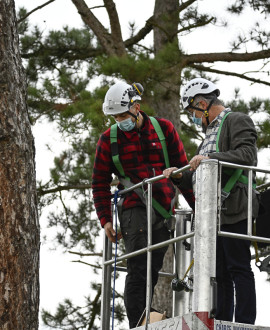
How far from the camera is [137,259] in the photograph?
752cm

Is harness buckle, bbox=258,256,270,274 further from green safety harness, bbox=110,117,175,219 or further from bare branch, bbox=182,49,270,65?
bare branch, bbox=182,49,270,65

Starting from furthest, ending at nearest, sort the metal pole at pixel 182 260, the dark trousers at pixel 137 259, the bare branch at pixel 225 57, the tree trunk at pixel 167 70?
the bare branch at pixel 225 57, the tree trunk at pixel 167 70, the metal pole at pixel 182 260, the dark trousers at pixel 137 259

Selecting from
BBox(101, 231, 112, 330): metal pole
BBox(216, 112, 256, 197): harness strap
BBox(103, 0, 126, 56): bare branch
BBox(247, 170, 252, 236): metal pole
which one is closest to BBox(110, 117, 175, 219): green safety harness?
BBox(101, 231, 112, 330): metal pole

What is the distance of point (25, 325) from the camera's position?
24.2ft

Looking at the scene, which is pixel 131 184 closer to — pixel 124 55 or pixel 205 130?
pixel 205 130

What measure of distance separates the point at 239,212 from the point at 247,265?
37cm

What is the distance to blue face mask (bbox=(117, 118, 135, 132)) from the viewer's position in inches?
303

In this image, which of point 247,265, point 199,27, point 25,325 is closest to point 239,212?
point 247,265

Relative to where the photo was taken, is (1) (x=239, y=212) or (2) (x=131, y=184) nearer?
(1) (x=239, y=212)

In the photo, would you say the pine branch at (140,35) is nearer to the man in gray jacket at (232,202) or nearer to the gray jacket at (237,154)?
the man in gray jacket at (232,202)

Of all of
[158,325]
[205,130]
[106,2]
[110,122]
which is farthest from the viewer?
[106,2]

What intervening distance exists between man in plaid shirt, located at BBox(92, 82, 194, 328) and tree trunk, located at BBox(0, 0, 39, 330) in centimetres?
62

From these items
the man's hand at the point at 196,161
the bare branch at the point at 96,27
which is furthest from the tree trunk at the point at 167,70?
the man's hand at the point at 196,161

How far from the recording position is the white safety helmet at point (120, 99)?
7.73 meters
